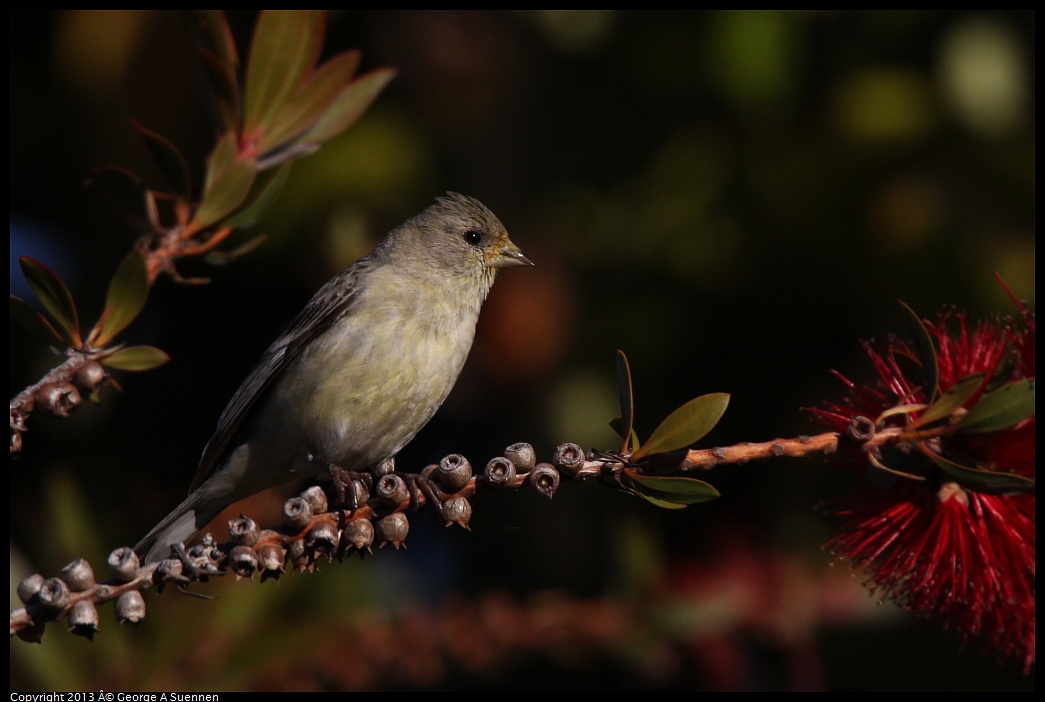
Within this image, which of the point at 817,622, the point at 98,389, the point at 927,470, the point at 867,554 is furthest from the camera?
the point at 817,622

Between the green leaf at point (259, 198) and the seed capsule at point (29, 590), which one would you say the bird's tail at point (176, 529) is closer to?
the green leaf at point (259, 198)

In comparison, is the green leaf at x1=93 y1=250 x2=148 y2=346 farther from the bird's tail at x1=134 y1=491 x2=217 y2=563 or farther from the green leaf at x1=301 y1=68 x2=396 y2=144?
the bird's tail at x1=134 y1=491 x2=217 y2=563

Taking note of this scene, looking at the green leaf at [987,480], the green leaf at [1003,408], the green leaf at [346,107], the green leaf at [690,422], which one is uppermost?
the green leaf at [346,107]

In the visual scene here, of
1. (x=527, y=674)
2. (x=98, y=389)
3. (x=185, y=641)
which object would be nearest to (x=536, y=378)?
(x=527, y=674)

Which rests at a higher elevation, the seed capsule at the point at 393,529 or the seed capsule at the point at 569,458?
the seed capsule at the point at 569,458

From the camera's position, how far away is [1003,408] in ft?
7.80

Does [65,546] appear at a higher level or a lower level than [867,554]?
lower

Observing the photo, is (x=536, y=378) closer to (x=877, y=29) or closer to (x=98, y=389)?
(x=877, y=29)

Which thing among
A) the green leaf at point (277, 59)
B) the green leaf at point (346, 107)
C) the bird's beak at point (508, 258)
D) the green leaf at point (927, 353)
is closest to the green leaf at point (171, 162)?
the green leaf at point (277, 59)

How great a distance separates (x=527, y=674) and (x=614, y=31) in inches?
146

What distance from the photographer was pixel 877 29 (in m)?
5.76

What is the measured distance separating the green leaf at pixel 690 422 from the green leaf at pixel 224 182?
129 centimetres

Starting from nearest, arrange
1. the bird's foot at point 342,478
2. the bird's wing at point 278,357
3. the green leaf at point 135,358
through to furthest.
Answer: the green leaf at point 135,358 < the bird's foot at point 342,478 < the bird's wing at point 278,357

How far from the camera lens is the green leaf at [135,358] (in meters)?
2.61
